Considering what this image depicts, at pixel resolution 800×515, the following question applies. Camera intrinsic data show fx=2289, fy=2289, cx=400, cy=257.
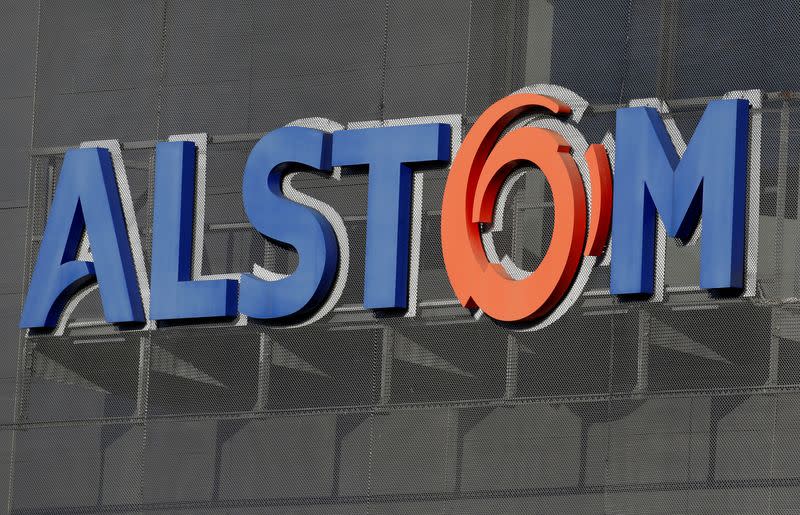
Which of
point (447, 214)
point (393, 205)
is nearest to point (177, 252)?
point (393, 205)

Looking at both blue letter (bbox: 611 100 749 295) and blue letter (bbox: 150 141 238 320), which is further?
blue letter (bbox: 150 141 238 320)

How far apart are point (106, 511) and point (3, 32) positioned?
4181 millimetres

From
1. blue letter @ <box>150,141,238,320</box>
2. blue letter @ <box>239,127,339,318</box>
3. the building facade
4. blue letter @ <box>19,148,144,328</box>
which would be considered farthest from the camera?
blue letter @ <box>19,148,144,328</box>

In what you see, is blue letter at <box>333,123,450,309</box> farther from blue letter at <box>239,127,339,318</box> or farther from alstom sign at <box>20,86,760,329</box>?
blue letter at <box>239,127,339,318</box>

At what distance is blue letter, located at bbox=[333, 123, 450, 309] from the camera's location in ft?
54.0

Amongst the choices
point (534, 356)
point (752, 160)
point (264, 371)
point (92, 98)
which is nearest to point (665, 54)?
point (752, 160)

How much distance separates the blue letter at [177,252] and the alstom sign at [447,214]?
0.01m

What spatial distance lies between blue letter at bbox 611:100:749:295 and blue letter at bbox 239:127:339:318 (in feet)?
7.72

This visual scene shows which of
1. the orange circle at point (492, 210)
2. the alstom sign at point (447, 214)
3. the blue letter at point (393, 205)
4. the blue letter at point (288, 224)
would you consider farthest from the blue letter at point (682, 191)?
the blue letter at point (288, 224)

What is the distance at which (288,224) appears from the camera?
1688 cm

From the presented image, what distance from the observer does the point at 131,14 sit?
60.1 feet

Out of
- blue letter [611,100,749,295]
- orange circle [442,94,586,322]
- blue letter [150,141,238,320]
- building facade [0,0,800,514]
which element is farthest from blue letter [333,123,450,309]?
blue letter [611,100,749,295]

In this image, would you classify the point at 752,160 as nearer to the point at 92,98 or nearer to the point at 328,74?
the point at 328,74

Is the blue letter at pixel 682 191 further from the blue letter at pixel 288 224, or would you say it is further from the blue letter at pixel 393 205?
the blue letter at pixel 288 224
